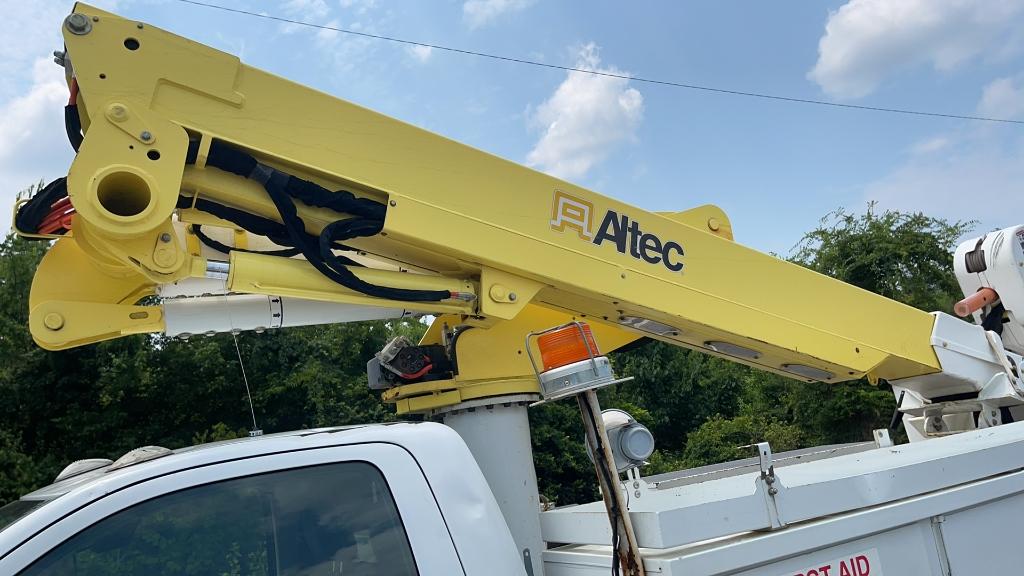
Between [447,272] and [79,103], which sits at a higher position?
[79,103]

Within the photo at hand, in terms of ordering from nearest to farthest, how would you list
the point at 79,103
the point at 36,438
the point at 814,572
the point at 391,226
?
the point at 814,572 → the point at 79,103 → the point at 391,226 → the point at 36,438

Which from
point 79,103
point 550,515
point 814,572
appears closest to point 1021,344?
point 814,572

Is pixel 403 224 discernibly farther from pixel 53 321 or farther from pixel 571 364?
pixel 53 321

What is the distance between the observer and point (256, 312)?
322 centimetres

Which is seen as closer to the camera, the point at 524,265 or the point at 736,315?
the point at 524,265

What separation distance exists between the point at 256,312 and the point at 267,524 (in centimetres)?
150

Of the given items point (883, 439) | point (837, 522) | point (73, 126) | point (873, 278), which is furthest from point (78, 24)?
point (873, 278)

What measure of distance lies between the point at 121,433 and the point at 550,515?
10.6 metres

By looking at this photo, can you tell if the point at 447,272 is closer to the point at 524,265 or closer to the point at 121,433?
the point at 524,265

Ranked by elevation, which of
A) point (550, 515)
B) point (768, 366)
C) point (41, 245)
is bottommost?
point (550, 515)

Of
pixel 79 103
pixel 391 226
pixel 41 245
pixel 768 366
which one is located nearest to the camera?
pixel 79 103

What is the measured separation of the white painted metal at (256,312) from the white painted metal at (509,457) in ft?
1.83

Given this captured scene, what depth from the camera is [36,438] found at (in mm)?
11180

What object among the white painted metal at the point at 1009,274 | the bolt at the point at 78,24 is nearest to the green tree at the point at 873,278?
the white painted metal at the point at 1009,274
